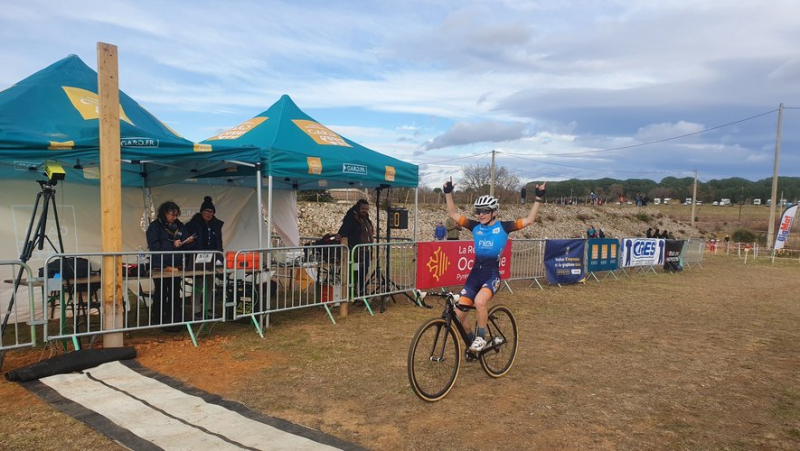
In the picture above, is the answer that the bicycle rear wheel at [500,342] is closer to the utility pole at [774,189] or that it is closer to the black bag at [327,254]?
the black bag at [327,254]

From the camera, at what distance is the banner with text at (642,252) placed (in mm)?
15906

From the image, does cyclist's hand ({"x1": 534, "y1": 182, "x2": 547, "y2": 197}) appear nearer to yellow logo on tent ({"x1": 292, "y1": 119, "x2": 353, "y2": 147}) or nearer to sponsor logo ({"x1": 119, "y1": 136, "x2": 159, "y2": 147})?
yellow logo on tent ({"x1": 292, "y1": 119, "x2": 353, "y2": 147})

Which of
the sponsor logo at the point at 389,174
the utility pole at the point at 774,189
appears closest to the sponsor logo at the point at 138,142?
the sponsor logo at the point at 389,174

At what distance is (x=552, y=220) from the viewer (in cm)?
3975

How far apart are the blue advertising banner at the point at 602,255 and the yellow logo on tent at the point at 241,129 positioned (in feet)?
32.7

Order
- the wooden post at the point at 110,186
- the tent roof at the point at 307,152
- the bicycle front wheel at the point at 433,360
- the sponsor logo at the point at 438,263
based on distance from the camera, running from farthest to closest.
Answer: the sponsor logo at the point at 438,263, the tent roof at the point at 307,152, the wooden post at the point at 110,186, the bicycle front wheel at the point at 433,360

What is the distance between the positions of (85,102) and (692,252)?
68.1 feet

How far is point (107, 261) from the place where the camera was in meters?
5.98

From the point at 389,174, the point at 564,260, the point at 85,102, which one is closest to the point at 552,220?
the point at 564,260

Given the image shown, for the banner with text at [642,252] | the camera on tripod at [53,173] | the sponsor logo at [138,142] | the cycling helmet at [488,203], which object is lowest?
the banner with text at [642,252]

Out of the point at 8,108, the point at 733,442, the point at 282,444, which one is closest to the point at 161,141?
the point at 8,108

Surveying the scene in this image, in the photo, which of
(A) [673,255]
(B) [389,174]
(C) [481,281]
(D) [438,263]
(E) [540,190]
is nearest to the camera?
(E) [540,190]

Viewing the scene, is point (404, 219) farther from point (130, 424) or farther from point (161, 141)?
point (130, 424)

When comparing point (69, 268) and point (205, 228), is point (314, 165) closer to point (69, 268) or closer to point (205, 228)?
point (205, 228)
